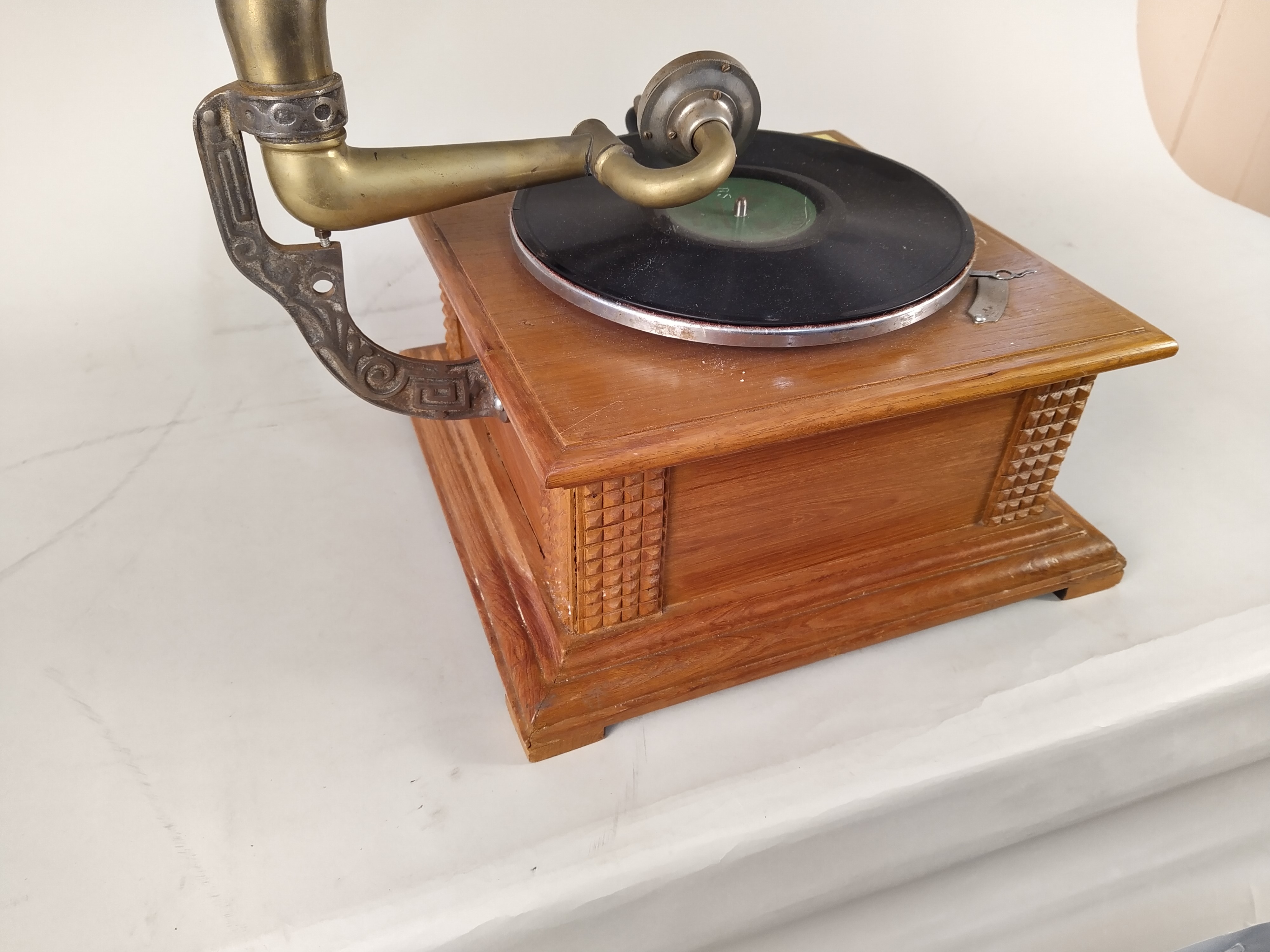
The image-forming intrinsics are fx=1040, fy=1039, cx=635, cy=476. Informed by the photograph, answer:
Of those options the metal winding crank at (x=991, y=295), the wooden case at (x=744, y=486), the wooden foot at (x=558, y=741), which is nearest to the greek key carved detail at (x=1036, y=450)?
the wooden case at (x=744, y=486)

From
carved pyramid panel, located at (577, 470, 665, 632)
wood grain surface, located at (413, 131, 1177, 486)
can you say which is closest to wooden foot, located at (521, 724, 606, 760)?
carved pyramid panel, located at (577, 470, 665, 632)

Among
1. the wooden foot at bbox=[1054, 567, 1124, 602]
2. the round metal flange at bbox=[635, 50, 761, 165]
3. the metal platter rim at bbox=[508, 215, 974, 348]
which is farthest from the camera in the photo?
the wooden foot at bbox=[1054, 567, 1124, 602]

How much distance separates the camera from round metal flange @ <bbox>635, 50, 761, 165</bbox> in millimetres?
1234

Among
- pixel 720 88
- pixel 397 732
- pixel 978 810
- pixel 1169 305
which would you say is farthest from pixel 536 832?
pixel 1169 305

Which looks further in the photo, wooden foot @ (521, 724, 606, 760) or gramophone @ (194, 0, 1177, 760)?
wooden foot @ (521, 724, 606, 760)

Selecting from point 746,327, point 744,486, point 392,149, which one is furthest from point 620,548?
point 392,149

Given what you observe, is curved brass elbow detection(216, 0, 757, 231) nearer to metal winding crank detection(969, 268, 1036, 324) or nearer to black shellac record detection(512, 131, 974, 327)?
black shellac record detection(512, 131, 974, 327)

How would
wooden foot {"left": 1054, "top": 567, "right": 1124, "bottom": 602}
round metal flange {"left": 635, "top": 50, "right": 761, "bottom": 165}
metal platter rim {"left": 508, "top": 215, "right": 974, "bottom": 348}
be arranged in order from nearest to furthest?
metal platter rim {"left": 508, "top": 215, "right": 974, "bottom": 348} < round metal flange {"left": 635, "top": 50, "right": 761, "bottom": 165} < wooden foot {"left": 1054, "top": 567, "right": 1124, "bottom": 602}

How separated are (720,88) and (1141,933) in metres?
1.09

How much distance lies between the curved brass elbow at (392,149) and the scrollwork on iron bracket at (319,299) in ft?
0.11

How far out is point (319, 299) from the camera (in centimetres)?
122

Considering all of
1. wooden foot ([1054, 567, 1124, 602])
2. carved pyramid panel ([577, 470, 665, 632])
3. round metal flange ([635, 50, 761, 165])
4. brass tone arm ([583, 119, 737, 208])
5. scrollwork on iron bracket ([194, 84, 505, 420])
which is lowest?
wooden foot ([1054, 567, 1124, 602])

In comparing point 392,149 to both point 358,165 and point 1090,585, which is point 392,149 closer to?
point 358,165

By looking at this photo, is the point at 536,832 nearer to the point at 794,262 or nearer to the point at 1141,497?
the point at 794,262
